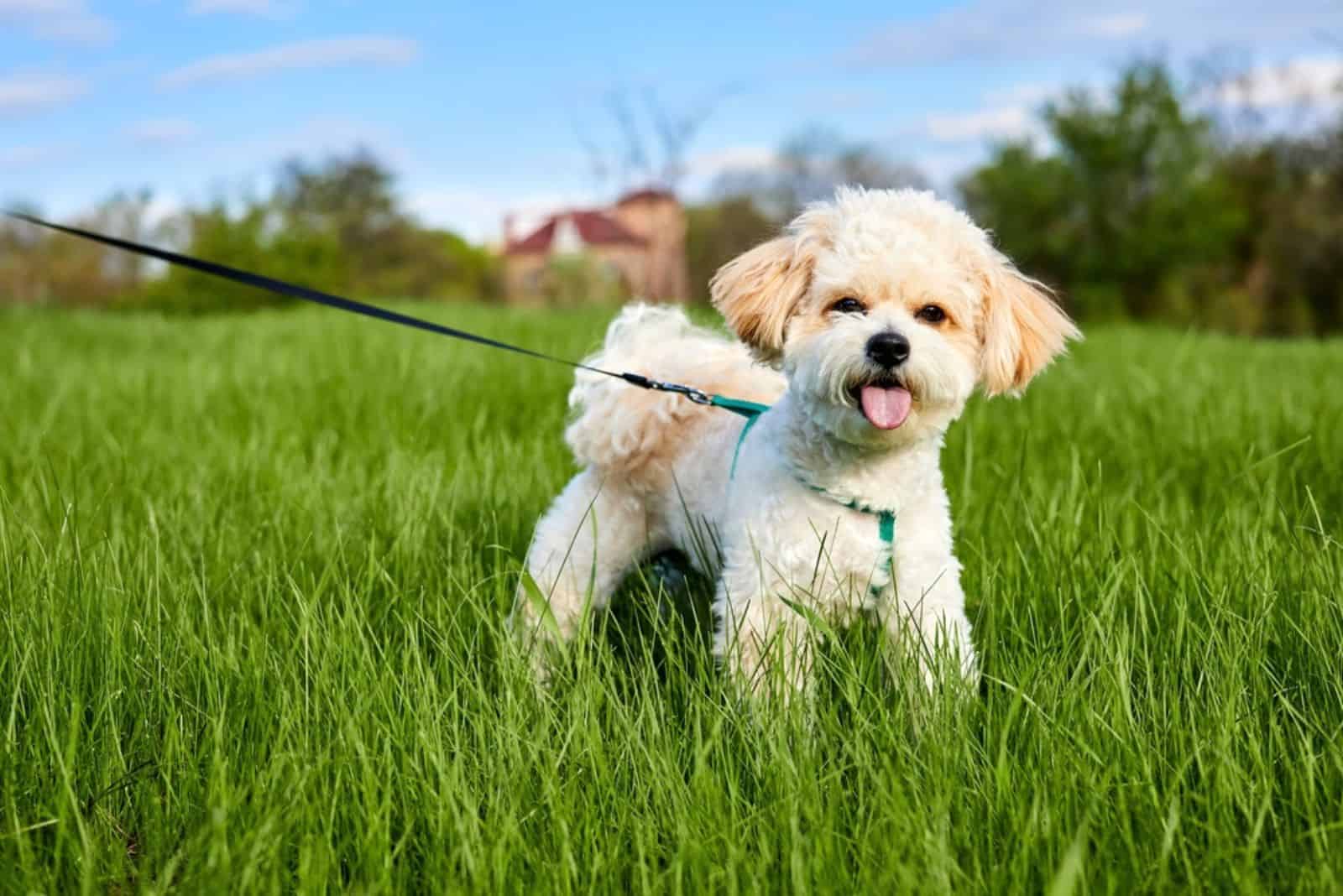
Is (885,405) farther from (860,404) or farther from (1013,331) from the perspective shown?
(1013,331)

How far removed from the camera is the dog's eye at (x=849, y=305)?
292 cm

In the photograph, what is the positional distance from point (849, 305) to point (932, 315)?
22 centimetres

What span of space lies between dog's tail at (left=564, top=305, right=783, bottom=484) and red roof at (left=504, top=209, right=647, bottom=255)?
51.3 meters

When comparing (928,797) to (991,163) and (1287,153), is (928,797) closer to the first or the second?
(1287,153)

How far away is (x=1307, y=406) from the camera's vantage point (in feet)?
20.9

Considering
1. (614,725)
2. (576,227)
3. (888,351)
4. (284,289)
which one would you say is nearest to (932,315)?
(888,351)

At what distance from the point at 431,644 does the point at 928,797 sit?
4.85 feet

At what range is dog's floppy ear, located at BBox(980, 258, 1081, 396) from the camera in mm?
2941

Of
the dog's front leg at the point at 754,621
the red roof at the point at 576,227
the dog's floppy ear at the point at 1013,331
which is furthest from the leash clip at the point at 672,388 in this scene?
the red roof at the point at 576,227

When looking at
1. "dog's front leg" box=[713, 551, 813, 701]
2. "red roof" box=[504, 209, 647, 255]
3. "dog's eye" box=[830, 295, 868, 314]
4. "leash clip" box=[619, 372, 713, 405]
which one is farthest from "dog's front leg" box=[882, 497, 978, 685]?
"red roof" box=[504, 209, 647, 255]

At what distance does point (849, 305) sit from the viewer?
2934 millimetres

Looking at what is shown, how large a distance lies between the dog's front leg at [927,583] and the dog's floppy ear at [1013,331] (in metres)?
0.39

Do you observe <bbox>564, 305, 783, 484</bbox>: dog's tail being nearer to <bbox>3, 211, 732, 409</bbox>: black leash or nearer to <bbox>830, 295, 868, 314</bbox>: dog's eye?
<bbox>3, 211, 732, 409</bbox>: black leash

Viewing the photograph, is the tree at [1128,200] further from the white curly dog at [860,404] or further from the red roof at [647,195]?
the white curly dog at [860,404]
